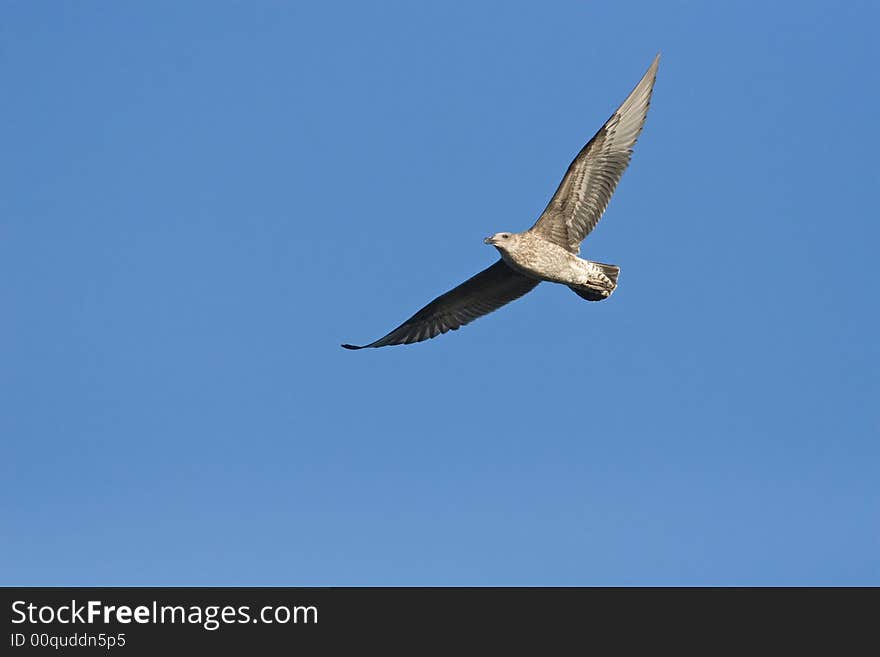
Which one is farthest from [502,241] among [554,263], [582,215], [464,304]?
[464,304]

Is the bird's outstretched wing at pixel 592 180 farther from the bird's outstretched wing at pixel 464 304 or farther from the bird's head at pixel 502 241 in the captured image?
the bird's outstretched wing at pixel 464 304

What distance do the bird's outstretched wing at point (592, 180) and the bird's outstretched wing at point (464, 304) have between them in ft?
3.87

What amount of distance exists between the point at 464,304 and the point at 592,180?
9.68ft

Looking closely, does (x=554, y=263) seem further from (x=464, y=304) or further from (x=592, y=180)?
(x=464, y=304)

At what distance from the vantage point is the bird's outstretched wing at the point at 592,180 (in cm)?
1934
